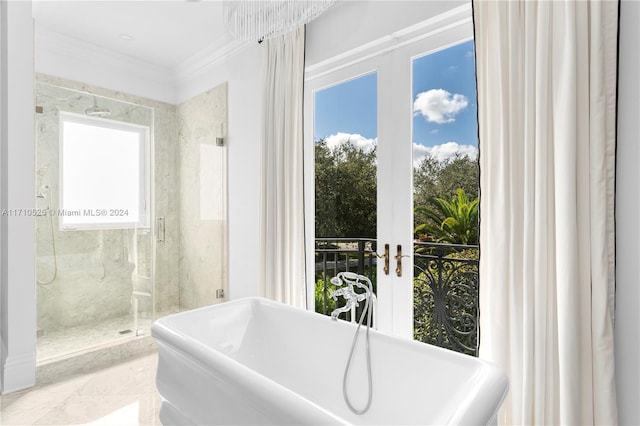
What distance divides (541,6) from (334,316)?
1.61 m

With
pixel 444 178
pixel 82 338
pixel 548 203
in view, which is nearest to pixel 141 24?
pixel 82 338

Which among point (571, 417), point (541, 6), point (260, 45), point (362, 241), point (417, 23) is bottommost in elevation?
point (571, 417)

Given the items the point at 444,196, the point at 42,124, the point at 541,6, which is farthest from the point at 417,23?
the point at 42,124

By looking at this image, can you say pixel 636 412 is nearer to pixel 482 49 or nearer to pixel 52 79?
pixel 482 49

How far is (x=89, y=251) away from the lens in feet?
9.72

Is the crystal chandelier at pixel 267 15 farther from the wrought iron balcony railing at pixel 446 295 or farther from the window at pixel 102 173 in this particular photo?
the window at pixel 102 173

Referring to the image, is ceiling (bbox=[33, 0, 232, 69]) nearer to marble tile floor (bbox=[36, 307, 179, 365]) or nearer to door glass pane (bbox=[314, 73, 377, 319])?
door glass pane (bbox=[314, 73, 377, 319])

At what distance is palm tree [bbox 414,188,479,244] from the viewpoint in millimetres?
2020

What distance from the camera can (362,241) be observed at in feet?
8.18

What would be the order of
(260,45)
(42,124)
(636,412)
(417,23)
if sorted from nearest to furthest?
(636,412) < (417,23) < (42,124) < (260,45)

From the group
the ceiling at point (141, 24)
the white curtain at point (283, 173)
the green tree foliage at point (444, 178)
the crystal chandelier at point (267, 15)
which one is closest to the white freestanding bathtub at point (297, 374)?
the white curtain at point (283, 173)

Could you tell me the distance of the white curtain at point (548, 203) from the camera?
55.7 inches

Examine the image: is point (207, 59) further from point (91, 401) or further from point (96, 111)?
point (91, 401)

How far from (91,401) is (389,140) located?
251 cm
